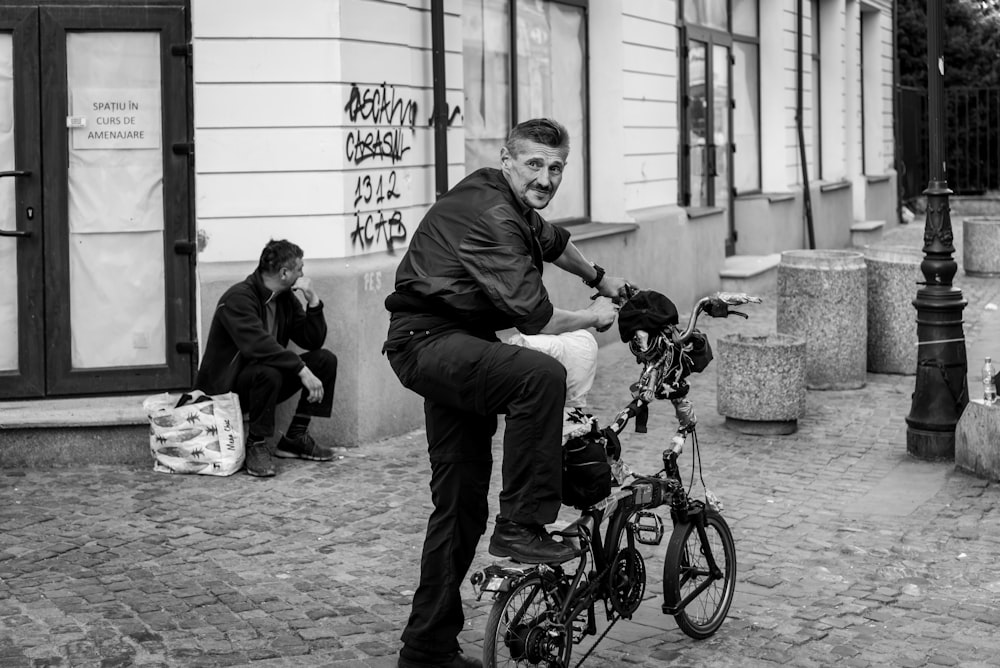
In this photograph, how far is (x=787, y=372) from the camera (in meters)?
8.75

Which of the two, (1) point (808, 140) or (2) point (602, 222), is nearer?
(2) point (602, 222)

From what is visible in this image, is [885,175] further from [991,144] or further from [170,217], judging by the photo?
[170,217]

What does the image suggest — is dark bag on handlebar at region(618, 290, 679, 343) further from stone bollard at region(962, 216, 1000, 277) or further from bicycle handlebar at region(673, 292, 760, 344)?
stone bollard at region(962, 216, 1000, 277)

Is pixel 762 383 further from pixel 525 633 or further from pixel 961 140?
pixel 961 140

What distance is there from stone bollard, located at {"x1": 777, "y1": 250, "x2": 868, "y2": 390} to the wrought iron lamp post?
1795 millimetres

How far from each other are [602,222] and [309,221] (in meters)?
4.98

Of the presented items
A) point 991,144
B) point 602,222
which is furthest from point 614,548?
point 991,144

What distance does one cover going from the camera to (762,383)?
8734 mm

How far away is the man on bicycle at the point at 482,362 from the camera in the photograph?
14.3ft

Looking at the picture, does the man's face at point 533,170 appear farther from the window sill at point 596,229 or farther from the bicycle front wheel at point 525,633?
the window sill at point 596,229

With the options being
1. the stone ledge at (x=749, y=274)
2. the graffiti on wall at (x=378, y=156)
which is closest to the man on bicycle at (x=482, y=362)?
the graffiti on wall at (x=378, y=156)

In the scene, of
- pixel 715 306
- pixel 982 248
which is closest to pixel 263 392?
pixel 715 306

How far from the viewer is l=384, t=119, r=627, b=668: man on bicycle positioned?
4.36 metres

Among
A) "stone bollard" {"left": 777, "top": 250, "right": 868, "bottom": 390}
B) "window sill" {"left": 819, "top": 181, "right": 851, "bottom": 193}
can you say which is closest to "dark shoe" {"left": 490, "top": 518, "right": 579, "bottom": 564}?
"stone bollard" {"left": 777, "top": 250, "right": 868, "bottom": 390}
